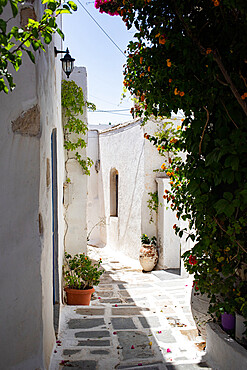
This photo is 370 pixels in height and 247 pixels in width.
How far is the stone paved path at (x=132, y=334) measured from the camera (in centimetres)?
325

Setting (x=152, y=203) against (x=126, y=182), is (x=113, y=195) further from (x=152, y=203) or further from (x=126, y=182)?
(x=152, y=203)

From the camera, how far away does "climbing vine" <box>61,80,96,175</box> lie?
7.10 meters

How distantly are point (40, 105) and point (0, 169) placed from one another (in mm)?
595

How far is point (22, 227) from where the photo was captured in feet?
8.31

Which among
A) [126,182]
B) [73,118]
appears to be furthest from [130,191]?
[73,118]

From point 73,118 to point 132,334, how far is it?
431 centimetres

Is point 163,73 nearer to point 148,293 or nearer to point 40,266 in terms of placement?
point 40,266

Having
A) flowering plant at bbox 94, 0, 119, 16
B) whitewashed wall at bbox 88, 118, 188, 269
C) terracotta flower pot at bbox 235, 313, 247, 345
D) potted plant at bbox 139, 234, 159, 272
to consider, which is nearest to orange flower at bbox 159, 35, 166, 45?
flowering plant at bbox 94, 0, 119, 16

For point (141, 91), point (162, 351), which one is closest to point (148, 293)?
point (162, 351)

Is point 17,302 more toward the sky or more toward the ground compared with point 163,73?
more toward the ground

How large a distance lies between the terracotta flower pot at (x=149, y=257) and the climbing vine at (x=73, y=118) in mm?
2673

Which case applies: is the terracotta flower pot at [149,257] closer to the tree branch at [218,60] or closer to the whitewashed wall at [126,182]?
the whitewashed wall at [126,182]

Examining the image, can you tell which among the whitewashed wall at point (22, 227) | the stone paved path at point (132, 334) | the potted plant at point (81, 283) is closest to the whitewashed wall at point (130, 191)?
the stone paved path at point (132, 334)

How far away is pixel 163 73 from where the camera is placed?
3080mm
